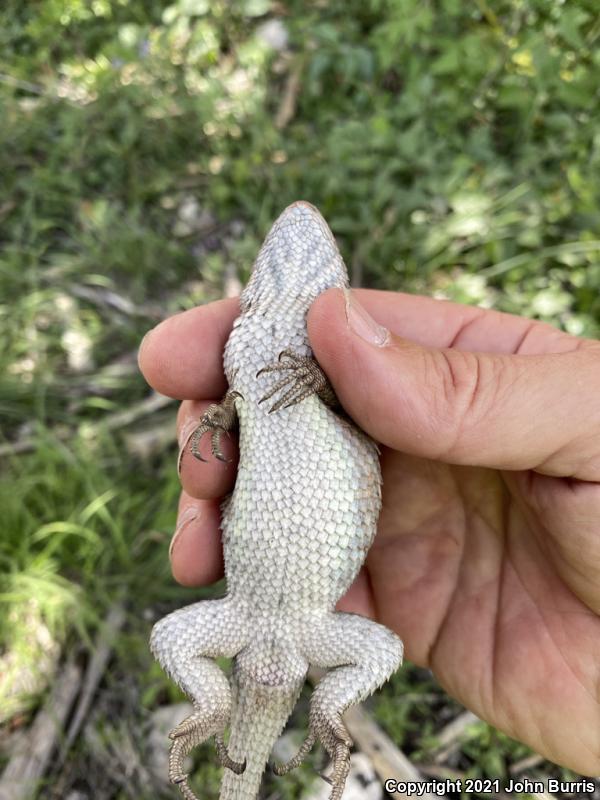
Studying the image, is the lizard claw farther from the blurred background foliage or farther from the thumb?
the blurred background foliage

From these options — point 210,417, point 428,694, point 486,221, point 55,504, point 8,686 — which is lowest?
point 428,694

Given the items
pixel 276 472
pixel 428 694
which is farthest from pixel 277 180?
pixel 428 694

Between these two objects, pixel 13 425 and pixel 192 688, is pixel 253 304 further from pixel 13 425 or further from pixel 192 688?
pixel 13 425

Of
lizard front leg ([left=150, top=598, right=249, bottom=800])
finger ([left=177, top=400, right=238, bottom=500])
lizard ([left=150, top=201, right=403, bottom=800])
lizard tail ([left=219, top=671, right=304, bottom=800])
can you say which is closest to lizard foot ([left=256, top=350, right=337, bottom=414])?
lizard ([left=150, top=201, right=403, bottom=800])

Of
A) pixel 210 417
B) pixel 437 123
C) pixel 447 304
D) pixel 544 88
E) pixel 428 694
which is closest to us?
pixel 210 417

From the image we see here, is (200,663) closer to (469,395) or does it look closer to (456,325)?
(469,395)

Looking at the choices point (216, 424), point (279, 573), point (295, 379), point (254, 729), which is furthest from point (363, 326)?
point (254, 729)
